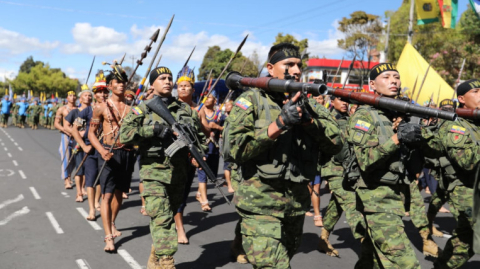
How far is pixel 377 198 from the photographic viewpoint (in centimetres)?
380

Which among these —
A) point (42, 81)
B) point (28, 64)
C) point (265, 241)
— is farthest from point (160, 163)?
point (28, 64)

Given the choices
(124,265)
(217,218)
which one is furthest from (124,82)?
(217,218)

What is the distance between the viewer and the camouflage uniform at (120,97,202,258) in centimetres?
453

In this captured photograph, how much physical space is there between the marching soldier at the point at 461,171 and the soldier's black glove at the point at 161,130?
100 inches

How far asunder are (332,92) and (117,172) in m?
3.48

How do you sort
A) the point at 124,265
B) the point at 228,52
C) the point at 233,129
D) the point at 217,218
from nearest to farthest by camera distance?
1. the point at 233,129
2. the point at 124,265
3. the point at 217,218
4. the point at 228,52

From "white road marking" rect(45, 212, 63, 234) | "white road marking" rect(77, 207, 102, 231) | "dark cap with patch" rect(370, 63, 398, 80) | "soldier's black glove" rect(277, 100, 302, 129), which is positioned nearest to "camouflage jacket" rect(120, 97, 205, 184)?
"dark cap with patch" rect(370, 63, 398, 80)

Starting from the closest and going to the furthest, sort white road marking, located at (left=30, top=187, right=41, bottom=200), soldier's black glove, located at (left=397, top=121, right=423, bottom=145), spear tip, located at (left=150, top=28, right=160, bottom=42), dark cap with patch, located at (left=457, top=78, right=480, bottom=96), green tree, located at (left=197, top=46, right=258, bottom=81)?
soldier's black glove, located at (left=397, top=121, right=423, bottom=145) < dark cap with patch, located at (left=457, top=78, right=480, bottom=96) < spear tip, located at (left=150, top=28, right=160, bottom=42) < white road marking, located at (left=30, top=187, right=41, bottom=200) < green tree, located at (left=197, top=46, right=258, bottom=81)

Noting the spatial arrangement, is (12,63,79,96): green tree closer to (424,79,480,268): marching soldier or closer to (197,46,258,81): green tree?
(197,46,258,81): green tree

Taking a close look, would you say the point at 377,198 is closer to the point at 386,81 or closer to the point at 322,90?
the point at 386,81

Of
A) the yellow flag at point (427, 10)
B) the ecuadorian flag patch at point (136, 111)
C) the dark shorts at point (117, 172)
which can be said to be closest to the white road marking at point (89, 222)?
the dark shorts at point (117, 172)

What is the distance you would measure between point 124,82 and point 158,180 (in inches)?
69.4

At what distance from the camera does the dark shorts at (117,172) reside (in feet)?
18.7


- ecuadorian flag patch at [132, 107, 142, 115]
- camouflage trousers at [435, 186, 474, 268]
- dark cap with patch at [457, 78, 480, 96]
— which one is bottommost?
camouflage trousers at [435, 186, 474, 268]
